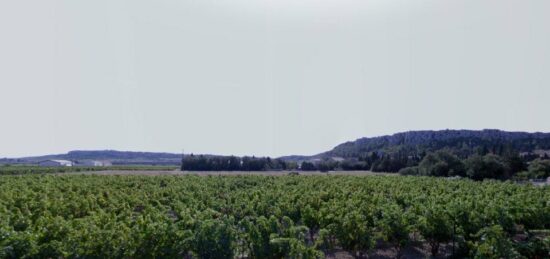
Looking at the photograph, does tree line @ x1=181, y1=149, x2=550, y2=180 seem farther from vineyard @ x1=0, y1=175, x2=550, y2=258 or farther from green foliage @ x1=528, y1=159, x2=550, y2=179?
vineyard @ x1=0, y1=175, x2=550, y2=258

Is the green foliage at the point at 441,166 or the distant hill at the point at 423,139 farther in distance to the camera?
the distant hill at the point at 423,139

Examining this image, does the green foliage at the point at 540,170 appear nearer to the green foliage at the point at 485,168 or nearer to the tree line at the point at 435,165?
the tree line at the point at 435,165

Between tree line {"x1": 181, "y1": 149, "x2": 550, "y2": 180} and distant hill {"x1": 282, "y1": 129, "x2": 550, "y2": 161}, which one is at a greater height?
distant hill {"x1": 282, "y1": 129, "x2": 550, "y2": 161}

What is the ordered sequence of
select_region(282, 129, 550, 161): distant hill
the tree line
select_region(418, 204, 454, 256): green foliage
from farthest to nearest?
1. select_region(282, 129, 550, 161): distant hill
2. the tree line
3. select_region(418, 204, 454, 256): green foliage

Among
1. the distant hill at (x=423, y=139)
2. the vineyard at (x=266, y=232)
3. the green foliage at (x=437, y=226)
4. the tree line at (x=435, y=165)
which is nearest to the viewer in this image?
the vineyard at (x=266, y=232)

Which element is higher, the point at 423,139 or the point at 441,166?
the point at 423,139

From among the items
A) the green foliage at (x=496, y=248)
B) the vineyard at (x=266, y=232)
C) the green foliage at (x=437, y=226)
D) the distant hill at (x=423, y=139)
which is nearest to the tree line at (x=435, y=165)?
Answer: the vineyard at (x=266, y=232)

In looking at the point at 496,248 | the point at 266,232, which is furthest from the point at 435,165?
the point at 496,248

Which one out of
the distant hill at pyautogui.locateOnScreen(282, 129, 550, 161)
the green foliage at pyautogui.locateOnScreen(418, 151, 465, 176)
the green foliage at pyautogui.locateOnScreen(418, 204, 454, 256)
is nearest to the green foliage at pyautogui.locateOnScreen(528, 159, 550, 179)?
the green foliage at pyautogui.locateOnScreen(418, 151, 465, 176)

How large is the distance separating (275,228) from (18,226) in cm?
870

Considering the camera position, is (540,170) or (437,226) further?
(540,170)

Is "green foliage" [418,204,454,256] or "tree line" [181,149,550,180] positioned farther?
"tree line" [181,149,550,180]

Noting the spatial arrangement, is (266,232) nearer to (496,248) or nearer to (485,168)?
(496,248)

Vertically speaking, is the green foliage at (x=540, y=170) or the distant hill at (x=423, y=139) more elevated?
the distant hill at (x=423, y=139)
